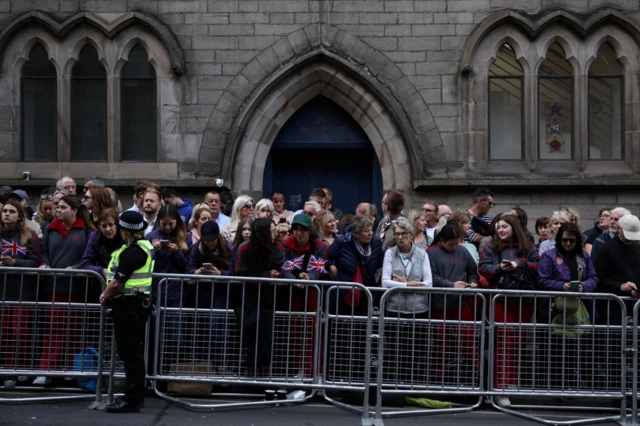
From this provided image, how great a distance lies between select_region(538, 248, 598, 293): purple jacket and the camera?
32.3ft

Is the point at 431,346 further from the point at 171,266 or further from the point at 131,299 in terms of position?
the point at 131,299

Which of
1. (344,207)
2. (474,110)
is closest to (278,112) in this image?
(344,207)

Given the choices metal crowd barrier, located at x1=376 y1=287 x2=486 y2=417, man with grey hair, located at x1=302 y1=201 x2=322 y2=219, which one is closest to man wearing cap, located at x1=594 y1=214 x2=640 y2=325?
metal crowd barrier, located at x1=376 y1=287 x2=486 y2=417

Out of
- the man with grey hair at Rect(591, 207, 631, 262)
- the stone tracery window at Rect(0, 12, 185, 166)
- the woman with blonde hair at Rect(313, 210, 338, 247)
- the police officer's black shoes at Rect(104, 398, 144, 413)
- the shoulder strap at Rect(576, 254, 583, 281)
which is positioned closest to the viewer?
the police officer's black shoes at Rect(104, 398, 144, 413)

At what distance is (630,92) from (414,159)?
139 inches

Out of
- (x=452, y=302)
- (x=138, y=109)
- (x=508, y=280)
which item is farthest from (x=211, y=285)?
(x=138, y=109)

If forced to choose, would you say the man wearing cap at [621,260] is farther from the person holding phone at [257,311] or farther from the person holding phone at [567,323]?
the person holding phone at [257,311]

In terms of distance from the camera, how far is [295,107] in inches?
606

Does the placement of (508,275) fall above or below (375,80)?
below

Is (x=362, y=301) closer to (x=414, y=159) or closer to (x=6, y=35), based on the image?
(x=414, y=159)

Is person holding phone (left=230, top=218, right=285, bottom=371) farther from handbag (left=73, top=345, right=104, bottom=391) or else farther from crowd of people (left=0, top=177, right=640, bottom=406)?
handbag (left=73, top=345, right=104, bottom=391)

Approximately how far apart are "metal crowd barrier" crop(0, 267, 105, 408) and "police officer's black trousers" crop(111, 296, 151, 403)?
49 cm

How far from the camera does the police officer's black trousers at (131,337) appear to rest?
8.88 meters

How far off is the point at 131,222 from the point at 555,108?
8.61 metres
